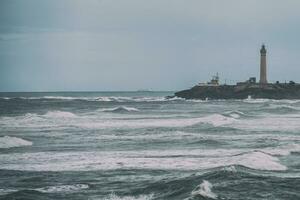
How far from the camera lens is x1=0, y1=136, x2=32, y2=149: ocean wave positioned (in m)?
23.3

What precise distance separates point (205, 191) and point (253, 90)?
78.3 metres

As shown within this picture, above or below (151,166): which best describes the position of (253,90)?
above

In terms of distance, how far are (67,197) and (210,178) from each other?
367 cm

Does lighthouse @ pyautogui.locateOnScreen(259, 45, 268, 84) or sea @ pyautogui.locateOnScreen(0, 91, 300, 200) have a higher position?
lighthouse @ pyautogui.locateOnScreen(259, 45, 268, 84)

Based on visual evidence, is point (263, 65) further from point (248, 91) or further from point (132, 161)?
point (132, 161)

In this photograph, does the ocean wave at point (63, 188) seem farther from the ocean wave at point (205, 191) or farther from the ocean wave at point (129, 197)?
the ocean wave at point (205, 191)

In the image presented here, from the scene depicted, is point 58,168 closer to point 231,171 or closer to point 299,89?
point 231,171

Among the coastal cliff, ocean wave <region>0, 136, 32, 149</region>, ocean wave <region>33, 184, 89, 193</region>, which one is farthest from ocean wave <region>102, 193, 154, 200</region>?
the coastal cliff

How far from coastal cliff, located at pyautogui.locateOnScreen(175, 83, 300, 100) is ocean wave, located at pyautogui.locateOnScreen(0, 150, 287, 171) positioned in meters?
70.0

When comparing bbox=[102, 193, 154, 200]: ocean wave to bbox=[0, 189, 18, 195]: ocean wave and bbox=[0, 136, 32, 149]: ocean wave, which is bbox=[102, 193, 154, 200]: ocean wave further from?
bbox=[0, 136, 32, 149]: ocean wave

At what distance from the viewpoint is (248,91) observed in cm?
9019

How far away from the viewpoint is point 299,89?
92125mm

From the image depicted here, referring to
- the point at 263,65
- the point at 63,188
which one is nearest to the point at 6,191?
the point at 63,188

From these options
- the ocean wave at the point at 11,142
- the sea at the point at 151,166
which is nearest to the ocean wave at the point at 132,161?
the sea at the point at 151,166
